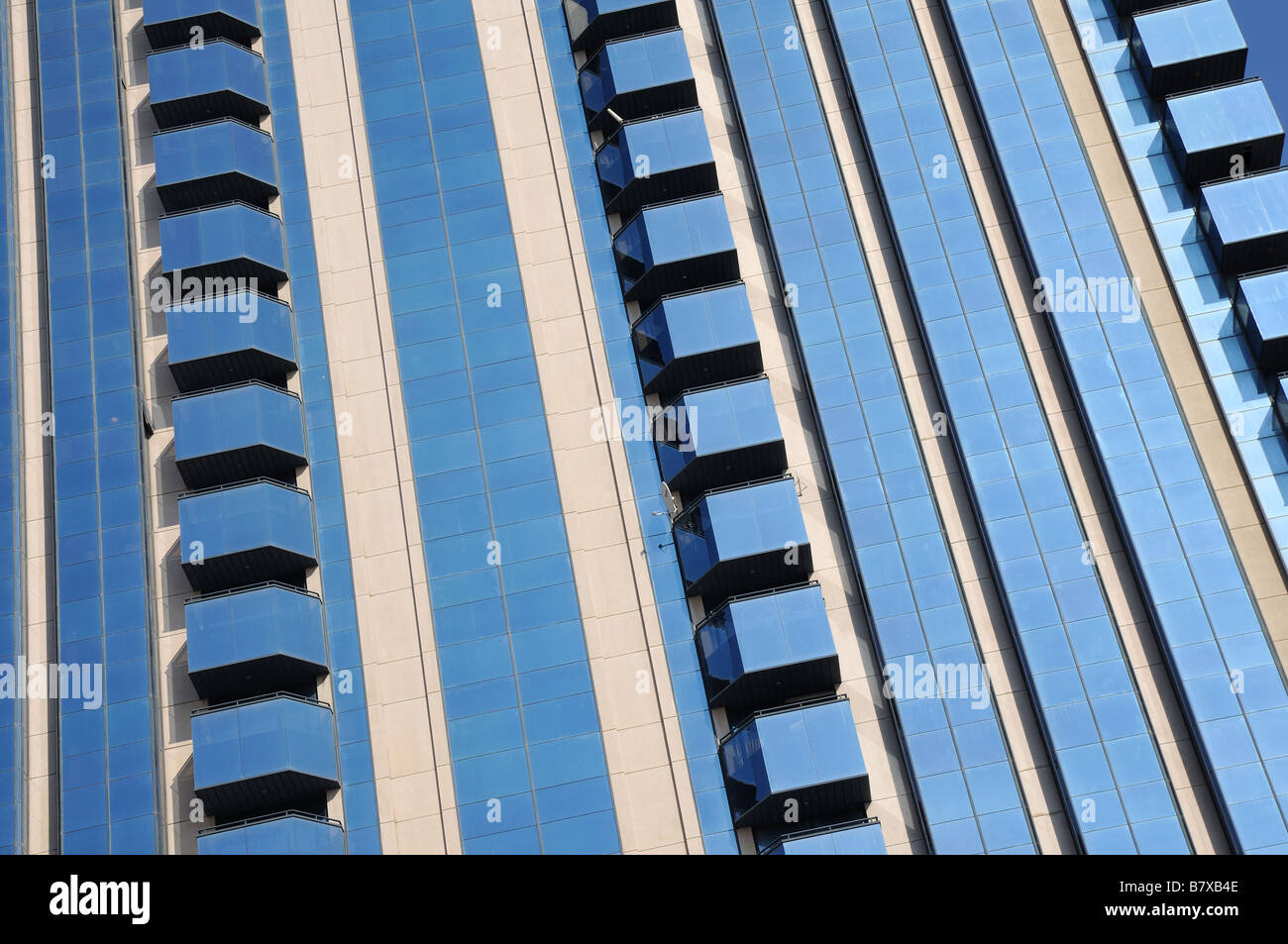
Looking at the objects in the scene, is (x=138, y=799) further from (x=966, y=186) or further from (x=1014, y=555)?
(x=966, y=186)

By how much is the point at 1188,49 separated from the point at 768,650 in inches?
1154

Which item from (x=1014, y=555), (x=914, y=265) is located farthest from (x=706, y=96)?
(x=1014, y=555)

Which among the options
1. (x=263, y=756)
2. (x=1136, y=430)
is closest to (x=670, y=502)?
(x=263, y=756)

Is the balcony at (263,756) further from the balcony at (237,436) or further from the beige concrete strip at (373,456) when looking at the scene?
the balcony at (237,436)

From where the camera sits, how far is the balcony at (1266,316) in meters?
50.1

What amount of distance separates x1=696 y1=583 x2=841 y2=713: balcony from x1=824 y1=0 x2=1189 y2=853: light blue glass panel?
635 centimetres

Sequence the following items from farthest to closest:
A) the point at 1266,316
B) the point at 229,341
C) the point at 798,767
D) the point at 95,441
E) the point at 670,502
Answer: the point at 229,341 < the point at 95,441 < the point at 670,502 < the point at 1266,316 < the point at 798,767

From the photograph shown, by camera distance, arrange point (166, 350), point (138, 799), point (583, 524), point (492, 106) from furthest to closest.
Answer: point (492, 106) → point (166, 350) → point (583, 524) → point (138, 799)

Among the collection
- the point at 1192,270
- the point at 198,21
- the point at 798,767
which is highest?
the point at 198,21

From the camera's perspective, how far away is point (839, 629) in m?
49.0

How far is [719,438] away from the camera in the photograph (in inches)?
2014

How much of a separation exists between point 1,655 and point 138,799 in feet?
23.2

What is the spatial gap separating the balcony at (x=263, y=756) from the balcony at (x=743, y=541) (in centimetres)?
1357

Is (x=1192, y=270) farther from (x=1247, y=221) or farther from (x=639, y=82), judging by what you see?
(x=639, y=82)
